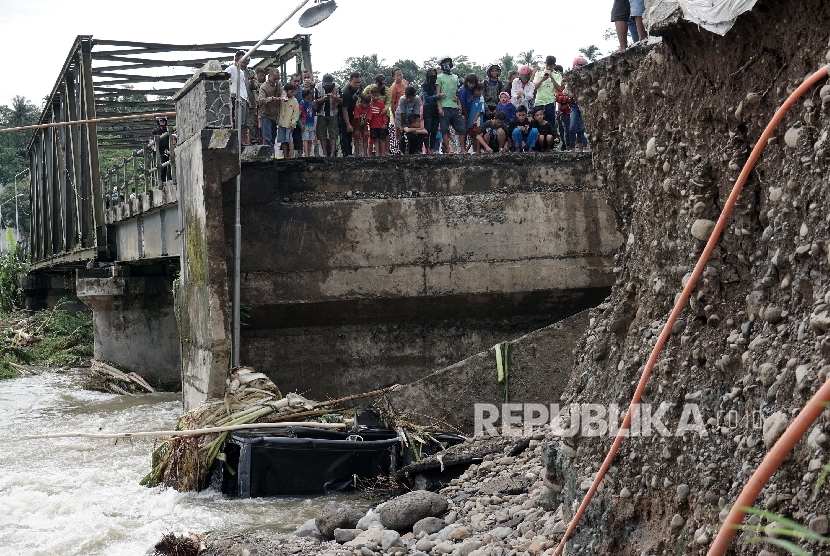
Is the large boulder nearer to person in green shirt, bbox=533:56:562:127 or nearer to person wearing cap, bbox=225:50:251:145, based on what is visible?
person wearing cap, bbox=225:50:251:145

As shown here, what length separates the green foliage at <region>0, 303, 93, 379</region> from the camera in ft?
70.5

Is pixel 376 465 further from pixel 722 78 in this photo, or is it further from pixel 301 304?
pixel 722 78

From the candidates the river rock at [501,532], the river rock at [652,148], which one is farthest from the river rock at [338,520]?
the river rock at [652,148]

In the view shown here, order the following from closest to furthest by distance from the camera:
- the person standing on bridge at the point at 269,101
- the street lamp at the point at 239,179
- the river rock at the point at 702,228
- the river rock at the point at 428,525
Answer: the river rock at the point at 702,228, the river rock at the point at 428,525, the street lamp at the point at 239,179, the person standing on bridge at the point at 269,101

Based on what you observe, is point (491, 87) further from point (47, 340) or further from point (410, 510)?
point (47, 340)

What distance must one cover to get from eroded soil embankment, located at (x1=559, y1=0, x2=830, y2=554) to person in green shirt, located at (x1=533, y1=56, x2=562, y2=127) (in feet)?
29.1

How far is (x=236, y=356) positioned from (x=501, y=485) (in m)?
4.72

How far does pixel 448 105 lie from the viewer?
13.3 metres

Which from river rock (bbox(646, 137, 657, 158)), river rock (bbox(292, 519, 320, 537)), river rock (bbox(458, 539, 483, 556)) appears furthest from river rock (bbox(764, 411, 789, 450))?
river rock (bbox(292, 519, 320, 537))

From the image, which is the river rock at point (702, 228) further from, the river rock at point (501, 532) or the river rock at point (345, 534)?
the river rock at point (345, 534)

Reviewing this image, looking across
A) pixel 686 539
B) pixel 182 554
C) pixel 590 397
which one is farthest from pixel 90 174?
pixel 686 539

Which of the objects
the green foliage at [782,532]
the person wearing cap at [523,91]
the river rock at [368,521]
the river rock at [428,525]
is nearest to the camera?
the green foliage at [782,532]

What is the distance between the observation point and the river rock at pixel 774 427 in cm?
307

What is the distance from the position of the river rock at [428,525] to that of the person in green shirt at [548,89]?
842 centimetres
